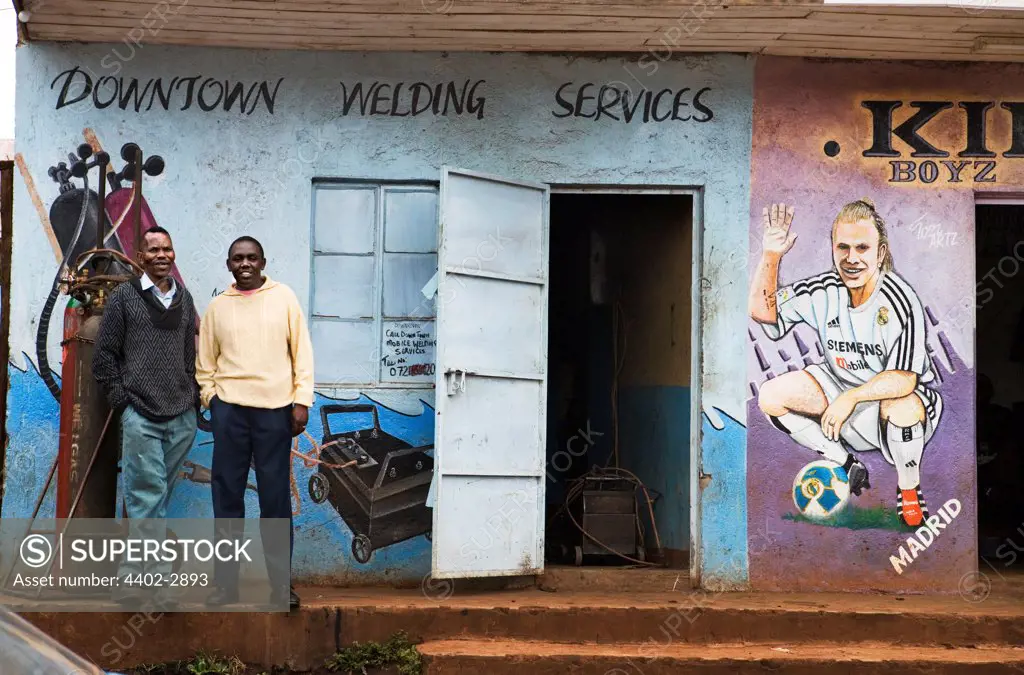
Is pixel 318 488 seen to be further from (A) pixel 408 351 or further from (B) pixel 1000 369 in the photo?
(B) pixel 1000 369

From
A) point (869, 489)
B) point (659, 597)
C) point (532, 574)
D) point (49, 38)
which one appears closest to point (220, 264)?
point (49, 38)

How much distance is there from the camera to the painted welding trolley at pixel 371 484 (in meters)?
7.81

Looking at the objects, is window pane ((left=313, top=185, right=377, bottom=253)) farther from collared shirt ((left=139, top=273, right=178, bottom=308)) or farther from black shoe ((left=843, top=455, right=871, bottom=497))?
black shoe ((left=843, top=455, right=871, bottom=497))

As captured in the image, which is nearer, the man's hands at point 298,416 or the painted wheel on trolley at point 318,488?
the man's hands at point 298,416

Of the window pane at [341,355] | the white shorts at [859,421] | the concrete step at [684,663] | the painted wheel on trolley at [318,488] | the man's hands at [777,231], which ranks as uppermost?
the man's hands at [777,231]

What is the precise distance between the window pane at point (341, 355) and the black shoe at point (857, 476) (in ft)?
10.1

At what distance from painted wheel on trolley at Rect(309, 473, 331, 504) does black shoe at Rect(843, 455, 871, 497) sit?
330 cm

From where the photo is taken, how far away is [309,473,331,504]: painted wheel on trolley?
7781 mm

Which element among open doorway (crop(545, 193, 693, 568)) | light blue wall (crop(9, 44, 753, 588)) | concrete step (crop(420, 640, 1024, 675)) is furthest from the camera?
open doorway (crop(545, 193, 693, 568))

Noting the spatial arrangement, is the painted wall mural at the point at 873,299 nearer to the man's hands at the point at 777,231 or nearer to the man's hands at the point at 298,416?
the man's hands at the point at 777,231

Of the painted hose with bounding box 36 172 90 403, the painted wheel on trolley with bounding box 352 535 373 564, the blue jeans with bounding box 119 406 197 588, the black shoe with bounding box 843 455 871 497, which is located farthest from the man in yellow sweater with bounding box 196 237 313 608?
the black shoe with bounding box 843 455 871 497

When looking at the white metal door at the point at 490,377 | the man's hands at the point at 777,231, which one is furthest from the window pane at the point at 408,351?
the man's hands at the point at 777,231

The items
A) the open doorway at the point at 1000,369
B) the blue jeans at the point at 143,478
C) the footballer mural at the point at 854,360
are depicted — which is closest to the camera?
the blue jeans at the point at 143,478

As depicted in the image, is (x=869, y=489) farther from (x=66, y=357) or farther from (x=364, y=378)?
(x=66, y=357)
